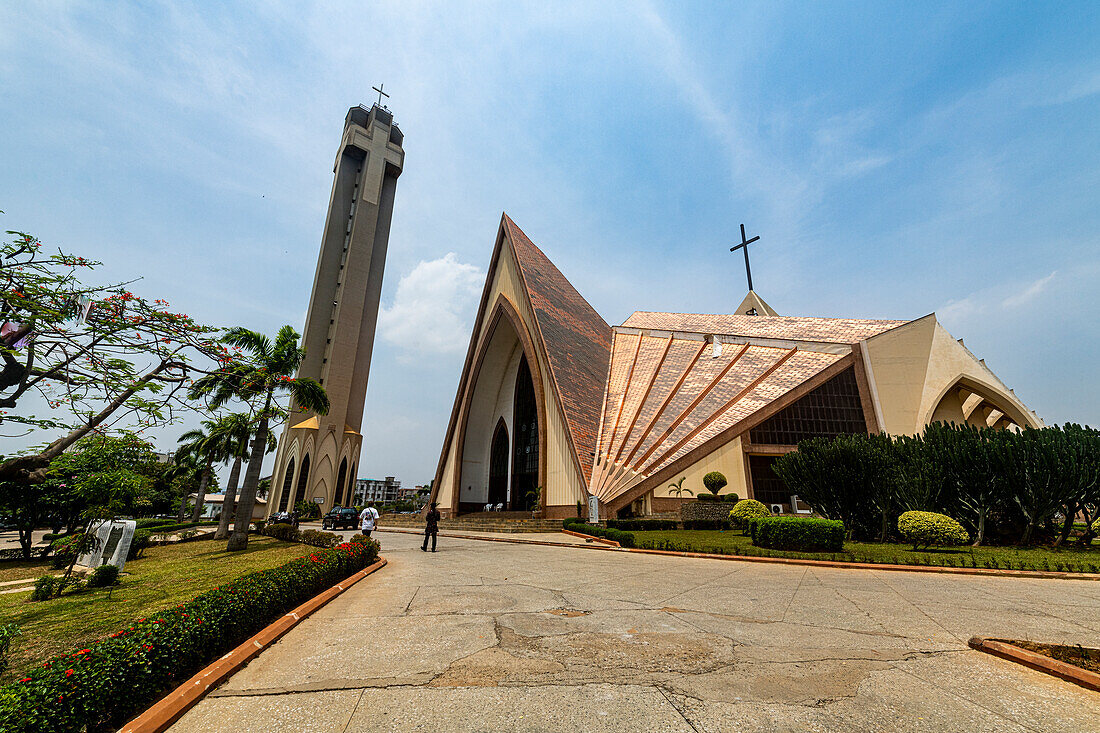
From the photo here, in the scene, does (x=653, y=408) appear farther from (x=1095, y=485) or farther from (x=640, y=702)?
(x=640, y=702)

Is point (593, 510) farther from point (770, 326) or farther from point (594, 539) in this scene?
point (770, 326)

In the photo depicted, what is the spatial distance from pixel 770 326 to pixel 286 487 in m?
46.9

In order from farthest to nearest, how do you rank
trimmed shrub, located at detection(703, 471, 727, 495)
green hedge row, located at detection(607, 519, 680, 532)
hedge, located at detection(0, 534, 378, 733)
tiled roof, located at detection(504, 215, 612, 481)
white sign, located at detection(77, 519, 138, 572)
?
tiled roof, located at detection(504, 215, 612, 481) → trimmed shrub, located at detection(703, 471, 727, 495) → green hedge row, located at detection(607, 519, 680, 532) → white sign, located at detection(77, 519, 138, 572) → hedge, located at detection(0, 534, 378, 733)

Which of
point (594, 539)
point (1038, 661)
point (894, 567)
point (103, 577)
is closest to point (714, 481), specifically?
point (594, 539)

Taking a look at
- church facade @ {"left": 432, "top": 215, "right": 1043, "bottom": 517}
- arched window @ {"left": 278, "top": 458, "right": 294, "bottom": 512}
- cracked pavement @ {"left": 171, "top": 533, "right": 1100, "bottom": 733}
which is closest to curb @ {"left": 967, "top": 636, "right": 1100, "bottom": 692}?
cracked pavement @ {"left": 171, "top": 533, "right": 1100, "bottom": 733}

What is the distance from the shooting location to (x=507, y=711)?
3244mm

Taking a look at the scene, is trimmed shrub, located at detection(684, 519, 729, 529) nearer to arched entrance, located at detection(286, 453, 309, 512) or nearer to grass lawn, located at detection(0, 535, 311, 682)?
grass lawn, located at detection(0, 535, 311, 682)

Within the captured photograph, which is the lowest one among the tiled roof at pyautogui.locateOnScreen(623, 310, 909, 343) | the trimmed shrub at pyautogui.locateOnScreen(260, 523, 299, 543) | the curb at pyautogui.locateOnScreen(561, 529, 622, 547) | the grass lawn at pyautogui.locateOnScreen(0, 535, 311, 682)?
the grass lawn at pyautogui.locateOnScreen(0, 535, 311, 682)

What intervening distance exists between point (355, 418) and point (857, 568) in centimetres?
5191

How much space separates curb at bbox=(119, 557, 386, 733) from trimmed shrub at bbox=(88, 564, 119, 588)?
728cm

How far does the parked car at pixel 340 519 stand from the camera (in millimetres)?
30250

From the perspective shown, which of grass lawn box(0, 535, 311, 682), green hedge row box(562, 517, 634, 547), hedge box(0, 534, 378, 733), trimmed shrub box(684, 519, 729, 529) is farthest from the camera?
trimmed shrub box(684, 519, 729, 529)

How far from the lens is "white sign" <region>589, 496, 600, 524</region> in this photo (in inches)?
858

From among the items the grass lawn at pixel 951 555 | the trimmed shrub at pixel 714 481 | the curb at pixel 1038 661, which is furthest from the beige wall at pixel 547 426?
the curb at pixel 1038 661
